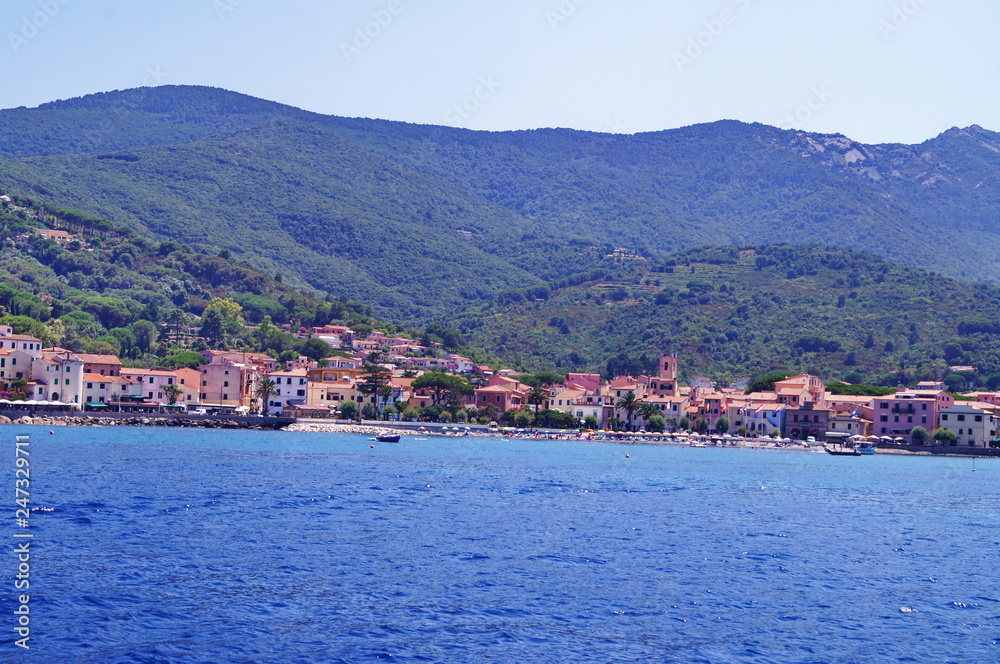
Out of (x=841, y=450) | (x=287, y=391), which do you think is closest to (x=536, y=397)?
(x=287, y=391)

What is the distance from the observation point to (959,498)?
160 feet

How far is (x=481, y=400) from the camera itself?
349 ft

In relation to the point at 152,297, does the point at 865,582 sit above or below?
below

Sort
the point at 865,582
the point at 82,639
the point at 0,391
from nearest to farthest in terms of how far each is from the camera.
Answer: the point at 82,639
the point at 865,582
the point at 0,391

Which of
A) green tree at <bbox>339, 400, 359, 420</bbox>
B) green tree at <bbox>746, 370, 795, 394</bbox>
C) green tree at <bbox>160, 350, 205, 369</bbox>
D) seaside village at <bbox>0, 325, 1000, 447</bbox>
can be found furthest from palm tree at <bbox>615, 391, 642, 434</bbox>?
green tree at <bbox>160, 350, 205, 369</bbox>

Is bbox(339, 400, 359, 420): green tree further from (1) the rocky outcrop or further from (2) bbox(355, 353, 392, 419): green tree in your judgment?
(1) the rocky outcrop

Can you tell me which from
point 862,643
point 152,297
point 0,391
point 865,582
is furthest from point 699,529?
point 152,297

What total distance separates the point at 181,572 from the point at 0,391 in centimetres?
7235

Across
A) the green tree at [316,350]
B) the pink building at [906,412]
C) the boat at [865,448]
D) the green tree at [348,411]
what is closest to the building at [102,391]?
the green tree at [348,411]

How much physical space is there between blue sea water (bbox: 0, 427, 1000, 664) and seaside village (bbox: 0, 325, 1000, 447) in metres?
47.4

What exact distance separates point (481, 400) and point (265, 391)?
19624 mm

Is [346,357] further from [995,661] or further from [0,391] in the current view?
[995,661]

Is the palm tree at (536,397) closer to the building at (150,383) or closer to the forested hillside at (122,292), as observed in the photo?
the building at (150,383)

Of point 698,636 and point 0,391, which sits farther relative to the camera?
point 0,391
